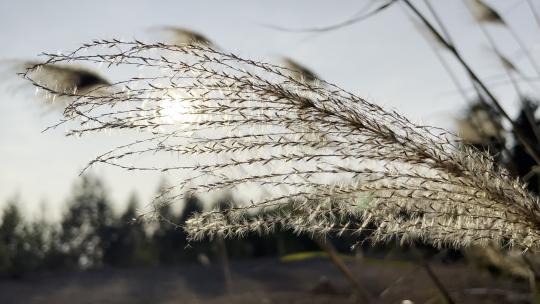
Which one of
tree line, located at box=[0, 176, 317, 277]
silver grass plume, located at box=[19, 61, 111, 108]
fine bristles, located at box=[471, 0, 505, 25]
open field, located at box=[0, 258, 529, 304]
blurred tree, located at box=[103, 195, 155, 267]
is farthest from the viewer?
blurred tree, located at box=[103, 195, 155, 267]

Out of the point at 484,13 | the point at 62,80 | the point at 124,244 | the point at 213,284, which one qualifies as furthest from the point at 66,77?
the point at 124,244

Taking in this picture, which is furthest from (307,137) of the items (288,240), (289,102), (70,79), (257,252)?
(257,252)

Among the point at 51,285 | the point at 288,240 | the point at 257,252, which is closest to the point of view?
the point at 51,285

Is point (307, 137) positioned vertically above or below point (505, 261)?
above

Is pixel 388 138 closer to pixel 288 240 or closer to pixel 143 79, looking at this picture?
pixel 143 79

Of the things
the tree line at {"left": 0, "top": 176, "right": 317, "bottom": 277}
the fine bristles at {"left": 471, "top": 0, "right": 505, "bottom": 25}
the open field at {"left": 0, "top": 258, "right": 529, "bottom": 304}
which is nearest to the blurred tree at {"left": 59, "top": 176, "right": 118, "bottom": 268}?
the tree line at {"left": 0, "top": 176, "right": 317, "bottom": 277}

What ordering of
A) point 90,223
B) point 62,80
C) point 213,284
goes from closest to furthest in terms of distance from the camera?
point 62,80 → point 213,284 → point 90,223

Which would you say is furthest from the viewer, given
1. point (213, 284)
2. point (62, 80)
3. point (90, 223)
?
point (90, 223)

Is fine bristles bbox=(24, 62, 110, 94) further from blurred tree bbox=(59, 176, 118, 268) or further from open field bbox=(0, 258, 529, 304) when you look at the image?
blurred tree bbox=(59, 176, 118, 268)

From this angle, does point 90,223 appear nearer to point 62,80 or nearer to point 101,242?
point 101,242

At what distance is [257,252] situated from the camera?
71.2 feet

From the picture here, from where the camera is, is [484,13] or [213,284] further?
[213,284]

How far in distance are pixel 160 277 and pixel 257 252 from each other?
8694 millimetres

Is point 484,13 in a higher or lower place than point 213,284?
higher
